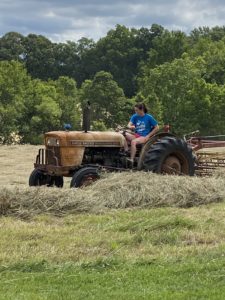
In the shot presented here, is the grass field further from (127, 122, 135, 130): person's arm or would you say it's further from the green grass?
(127, 122, 135, 130): person's arm

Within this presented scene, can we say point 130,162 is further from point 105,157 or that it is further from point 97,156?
point 97,156

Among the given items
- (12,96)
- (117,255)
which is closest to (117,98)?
(12,96)

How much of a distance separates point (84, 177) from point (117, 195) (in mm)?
1195

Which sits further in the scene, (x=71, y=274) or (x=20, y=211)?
(x=20, y=211)

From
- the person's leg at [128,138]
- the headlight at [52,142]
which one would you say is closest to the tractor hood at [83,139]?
the headlight at [52,142]

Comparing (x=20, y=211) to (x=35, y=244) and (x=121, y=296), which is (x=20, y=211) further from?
(x=121, y=296)

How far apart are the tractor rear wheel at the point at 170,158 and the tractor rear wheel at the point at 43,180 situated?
170cm

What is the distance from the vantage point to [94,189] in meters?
10.6

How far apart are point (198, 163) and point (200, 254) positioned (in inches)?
289

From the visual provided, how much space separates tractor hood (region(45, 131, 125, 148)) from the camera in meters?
11.9

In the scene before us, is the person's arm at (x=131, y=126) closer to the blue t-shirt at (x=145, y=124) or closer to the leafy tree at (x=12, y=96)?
the blue t-shirt at (x=145, y=124)

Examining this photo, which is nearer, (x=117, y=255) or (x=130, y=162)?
(x=117, y=255)

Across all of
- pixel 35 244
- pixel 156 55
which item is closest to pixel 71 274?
pixel 35 244

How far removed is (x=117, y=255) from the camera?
277 inches
